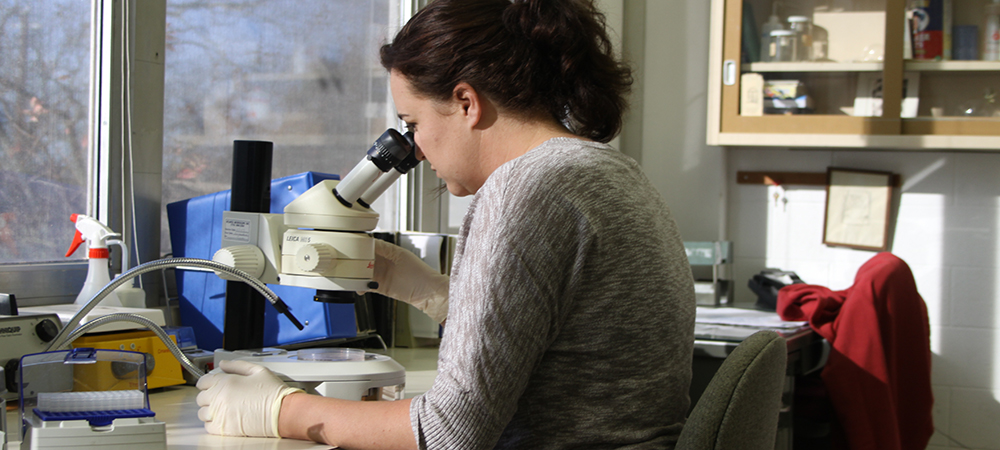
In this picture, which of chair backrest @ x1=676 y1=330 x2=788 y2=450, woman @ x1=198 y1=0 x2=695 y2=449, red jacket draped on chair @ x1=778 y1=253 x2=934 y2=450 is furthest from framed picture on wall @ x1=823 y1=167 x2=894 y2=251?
chair backrest @ x1=676 y1=330 x2=788 y2=450

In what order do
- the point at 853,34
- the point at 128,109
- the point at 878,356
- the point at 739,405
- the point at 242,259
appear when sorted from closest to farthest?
the point at 739,405 → the point at 242,259 → the point at 128,109 → the point at 878,356 → the point at 853,34

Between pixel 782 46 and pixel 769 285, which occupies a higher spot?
pixel 782 46

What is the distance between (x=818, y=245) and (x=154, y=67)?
2.36 metres

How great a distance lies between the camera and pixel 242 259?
1.15 metres

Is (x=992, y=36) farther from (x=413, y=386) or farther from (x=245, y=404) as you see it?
(x=245, y=404)

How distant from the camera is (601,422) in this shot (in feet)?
2.77

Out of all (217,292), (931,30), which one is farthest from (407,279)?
(931,30)

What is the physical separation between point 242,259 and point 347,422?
14.7 inches

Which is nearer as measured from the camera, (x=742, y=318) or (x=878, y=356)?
(x=878, y=356)

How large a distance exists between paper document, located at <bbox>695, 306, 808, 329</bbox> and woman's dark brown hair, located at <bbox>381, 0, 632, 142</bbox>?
1.18 meters

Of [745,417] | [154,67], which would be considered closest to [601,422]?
[745,417]

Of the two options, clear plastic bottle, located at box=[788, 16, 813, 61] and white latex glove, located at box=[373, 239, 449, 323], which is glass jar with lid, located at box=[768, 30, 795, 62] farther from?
white latex glove, located at box=[373, 239, 449, 323]

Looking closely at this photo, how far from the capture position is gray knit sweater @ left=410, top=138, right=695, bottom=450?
78 cm

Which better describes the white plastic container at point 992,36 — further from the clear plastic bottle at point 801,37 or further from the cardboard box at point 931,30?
the clear plastic bottle at point 801,37
